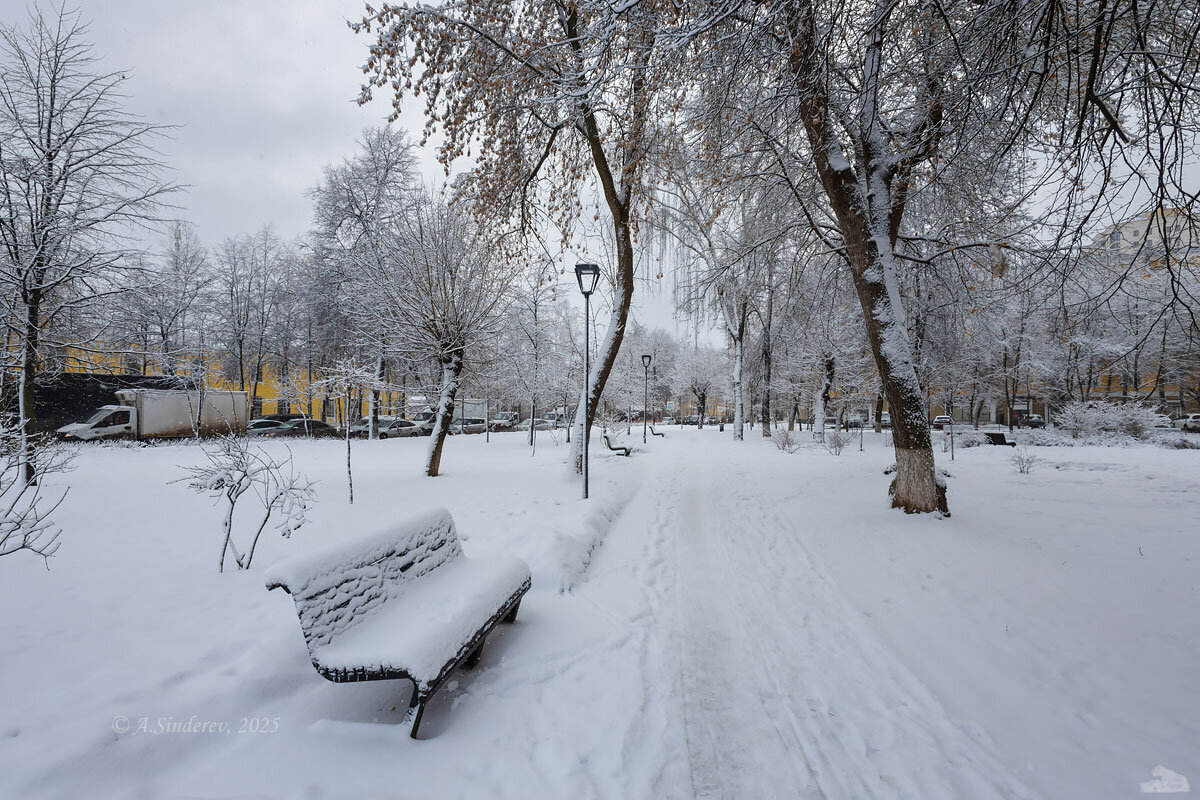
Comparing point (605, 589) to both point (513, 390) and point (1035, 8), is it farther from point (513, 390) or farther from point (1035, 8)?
point (513, 390)

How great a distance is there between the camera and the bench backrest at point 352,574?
2.02 m

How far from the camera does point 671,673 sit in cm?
272

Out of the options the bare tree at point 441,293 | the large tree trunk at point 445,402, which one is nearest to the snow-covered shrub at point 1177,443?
the bare tree at point 441,293

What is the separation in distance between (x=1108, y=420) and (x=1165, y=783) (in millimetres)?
21419

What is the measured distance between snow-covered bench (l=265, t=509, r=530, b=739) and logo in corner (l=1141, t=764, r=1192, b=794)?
3.14 metres

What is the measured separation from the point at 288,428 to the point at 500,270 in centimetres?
1605

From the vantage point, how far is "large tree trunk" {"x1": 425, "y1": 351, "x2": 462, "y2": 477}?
9836 millimetres

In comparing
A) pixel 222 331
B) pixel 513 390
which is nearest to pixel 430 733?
pixel 513 390

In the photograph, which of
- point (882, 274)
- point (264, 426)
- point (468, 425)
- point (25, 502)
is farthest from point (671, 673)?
point (468, 425)

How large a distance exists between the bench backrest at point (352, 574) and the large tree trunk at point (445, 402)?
7.17m

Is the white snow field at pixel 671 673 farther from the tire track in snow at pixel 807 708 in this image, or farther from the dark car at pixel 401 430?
the dark car at pixel 401 430

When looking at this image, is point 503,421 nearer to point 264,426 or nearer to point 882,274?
point 264,426

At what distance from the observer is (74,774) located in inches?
68.7

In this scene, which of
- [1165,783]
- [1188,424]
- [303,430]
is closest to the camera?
[1165,783]
